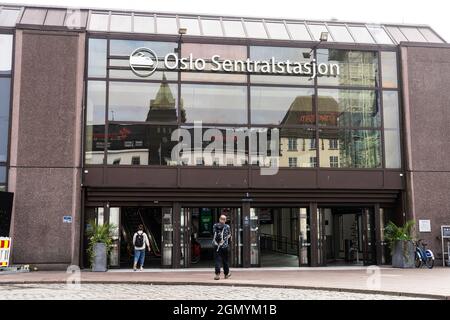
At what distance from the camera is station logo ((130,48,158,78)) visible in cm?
2025

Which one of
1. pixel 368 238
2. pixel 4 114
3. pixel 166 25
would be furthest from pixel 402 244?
pixel 4 114

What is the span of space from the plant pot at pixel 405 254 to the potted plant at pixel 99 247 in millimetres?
9574

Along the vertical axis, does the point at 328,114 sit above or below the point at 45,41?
below

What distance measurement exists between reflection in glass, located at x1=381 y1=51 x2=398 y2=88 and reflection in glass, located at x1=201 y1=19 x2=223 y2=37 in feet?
19.7

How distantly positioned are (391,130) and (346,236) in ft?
14.6

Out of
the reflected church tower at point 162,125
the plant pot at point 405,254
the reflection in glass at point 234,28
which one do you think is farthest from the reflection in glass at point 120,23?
the plant pot at point 405,254

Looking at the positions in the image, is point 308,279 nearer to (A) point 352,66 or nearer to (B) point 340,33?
(A) point 352,66

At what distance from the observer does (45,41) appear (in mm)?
19594

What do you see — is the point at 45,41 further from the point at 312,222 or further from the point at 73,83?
the point at 312,222

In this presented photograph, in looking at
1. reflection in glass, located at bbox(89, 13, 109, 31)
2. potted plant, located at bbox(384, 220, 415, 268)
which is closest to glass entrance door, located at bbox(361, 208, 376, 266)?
potted plant, located at bbox(384, 220, 415, 268)

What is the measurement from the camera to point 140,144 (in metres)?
20.0

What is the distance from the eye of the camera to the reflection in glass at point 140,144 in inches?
780
